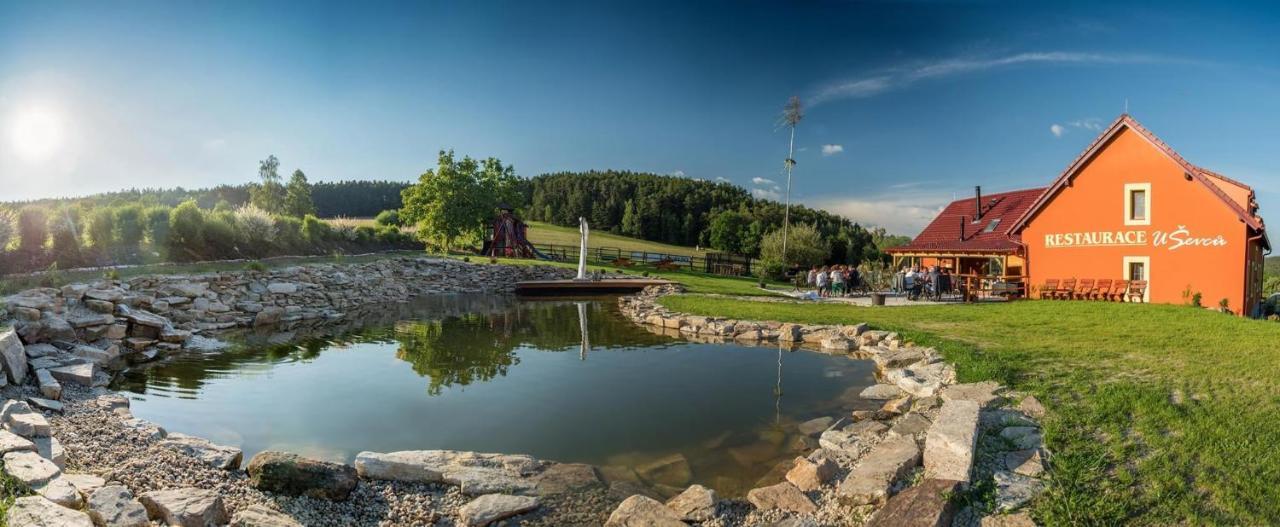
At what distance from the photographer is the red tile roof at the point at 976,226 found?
21.4m

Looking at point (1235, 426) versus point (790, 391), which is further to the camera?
point (790, 391)

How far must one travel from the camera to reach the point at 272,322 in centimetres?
1403

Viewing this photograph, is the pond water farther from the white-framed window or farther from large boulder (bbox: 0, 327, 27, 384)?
the white-framed window

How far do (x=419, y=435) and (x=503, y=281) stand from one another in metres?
21.5

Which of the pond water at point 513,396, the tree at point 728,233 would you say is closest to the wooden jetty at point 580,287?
the pond water at point 513,396

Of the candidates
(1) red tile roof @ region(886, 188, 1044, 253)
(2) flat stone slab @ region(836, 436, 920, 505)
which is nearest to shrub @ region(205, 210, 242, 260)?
(2) flat stone slab @ region(836, 436, 920, 505)

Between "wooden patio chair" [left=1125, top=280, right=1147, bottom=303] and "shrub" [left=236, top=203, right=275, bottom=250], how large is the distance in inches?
1150

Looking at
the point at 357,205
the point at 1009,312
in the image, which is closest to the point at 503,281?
the point at 1009,312

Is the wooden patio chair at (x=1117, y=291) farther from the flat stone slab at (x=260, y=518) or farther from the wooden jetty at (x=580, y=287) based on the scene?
the flat stone slab at (x=260, y=518)

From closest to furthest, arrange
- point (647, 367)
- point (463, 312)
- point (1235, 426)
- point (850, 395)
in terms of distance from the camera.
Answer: point (1235, 426) < point (850, 395) < point (647, 367) < point (463, 312)

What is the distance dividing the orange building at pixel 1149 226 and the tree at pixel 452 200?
28.4m

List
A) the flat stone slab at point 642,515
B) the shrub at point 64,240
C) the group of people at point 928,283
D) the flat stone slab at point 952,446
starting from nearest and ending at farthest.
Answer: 1. the flat stone slab at point 642,515
2. the flat stone slab at point 952,446
3. the shrub at point 64,240
4. the group of people at point 928,283

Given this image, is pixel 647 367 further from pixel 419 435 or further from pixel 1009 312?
pixel 1009 312

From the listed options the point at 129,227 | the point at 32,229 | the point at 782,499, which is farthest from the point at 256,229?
the point at 782,499
